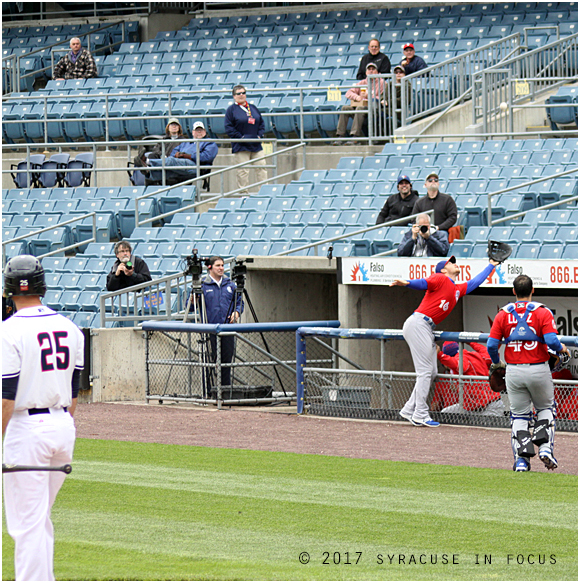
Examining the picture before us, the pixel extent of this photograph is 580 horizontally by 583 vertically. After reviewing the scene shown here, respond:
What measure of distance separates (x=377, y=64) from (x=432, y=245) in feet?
27.1

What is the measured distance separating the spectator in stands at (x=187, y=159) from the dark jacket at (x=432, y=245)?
22.1ft

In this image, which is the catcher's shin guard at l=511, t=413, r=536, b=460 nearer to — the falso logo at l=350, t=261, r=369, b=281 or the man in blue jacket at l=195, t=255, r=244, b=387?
the falso logo at l=350, t=261, r=369, b=281

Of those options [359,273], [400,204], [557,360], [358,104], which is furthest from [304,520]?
[358,104]

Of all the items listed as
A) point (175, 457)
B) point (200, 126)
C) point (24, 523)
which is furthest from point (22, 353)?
point (200, 126)

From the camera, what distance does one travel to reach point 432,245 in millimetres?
14008

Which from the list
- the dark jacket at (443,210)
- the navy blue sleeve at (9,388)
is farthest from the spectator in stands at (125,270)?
the navy blue sleeve at (9,388)

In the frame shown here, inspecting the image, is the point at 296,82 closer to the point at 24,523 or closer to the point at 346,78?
the point at 346,78

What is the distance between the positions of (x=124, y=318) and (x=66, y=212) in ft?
19.0

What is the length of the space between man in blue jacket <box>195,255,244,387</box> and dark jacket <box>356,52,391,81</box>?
812cm

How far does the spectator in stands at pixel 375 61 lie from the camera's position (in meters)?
21.3

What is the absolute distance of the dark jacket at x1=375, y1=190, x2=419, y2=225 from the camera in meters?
15.9

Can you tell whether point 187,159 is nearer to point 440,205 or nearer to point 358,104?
point 358,104

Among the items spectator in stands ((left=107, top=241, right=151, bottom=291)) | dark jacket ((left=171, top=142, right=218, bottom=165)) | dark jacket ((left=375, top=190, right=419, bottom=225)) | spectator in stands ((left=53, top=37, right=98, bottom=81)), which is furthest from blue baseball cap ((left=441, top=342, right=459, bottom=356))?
spectator in stands ((left=53, top=37, right=98, bottom=81))

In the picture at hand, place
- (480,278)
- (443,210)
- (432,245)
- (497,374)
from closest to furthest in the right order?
(497,374), (480,278), (432,245), (443,210)
